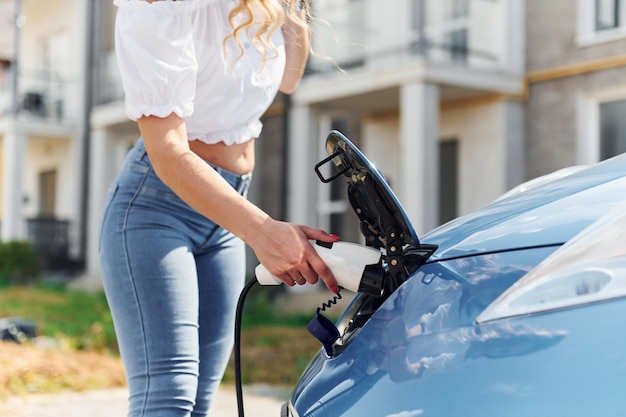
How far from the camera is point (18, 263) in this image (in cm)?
1659

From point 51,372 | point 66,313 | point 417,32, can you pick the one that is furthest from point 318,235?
point 417,32

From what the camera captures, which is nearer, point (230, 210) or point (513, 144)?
point (230, 210)

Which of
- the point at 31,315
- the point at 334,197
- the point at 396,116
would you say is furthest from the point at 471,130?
the point at 31,315

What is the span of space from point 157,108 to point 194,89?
109mm

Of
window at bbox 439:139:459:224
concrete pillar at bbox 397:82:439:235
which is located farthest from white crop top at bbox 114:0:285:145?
window at bbox 439:139:459:224

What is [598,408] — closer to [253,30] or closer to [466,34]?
[253,30]

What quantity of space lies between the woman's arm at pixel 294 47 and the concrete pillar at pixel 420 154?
338 inches

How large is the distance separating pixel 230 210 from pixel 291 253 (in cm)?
17

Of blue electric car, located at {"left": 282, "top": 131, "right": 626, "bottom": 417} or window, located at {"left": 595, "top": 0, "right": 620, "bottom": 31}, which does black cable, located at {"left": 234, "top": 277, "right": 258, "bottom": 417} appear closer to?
blue electric car, located at {"left": 282, "top": 131, "right": 626, "bottom": 417}

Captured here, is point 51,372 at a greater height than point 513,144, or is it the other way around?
point 513,144

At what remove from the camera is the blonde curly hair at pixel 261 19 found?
68.2 inches

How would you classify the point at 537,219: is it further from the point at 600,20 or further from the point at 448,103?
the point at 448,103

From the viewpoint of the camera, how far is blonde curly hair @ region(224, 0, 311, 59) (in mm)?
1731

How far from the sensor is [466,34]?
12203mm
